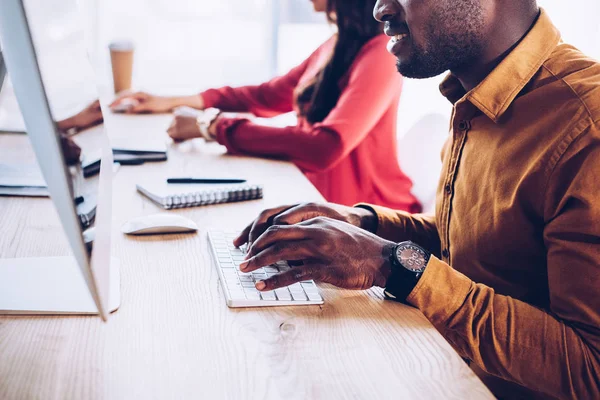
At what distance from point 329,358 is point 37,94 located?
42 cm

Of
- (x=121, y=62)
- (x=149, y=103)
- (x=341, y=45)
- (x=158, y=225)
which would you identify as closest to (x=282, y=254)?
(x=158, y=225)

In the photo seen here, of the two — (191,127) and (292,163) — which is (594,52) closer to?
(292,163)

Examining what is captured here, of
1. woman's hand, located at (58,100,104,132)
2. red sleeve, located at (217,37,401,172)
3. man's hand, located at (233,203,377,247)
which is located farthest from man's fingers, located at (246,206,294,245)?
red sleeve, located at (217,37,401,172)

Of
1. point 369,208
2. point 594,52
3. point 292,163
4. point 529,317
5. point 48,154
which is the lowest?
point 292,163

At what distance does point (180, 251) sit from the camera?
97 cm

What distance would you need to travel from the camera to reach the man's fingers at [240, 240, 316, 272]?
0.83 m

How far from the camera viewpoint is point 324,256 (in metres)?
0.83

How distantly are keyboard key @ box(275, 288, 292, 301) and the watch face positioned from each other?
16 centimetres

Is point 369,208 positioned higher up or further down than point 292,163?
higher up

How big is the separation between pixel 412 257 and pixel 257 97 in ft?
4.81

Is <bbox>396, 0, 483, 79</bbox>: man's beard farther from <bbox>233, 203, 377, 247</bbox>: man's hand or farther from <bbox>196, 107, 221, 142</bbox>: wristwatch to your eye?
<bbox>196, 107, 221, 142</bbox>: wristwatch

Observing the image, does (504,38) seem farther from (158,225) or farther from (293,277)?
(158,225)

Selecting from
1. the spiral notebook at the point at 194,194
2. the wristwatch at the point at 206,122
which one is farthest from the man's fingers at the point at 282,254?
the wristwatch at the point at 206,122

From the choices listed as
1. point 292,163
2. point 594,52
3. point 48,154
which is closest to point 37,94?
point 48,154
